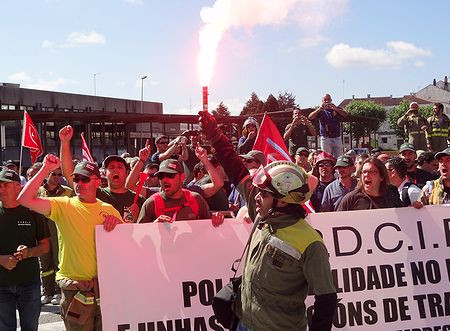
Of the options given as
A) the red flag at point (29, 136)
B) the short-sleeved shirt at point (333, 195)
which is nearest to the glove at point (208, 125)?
the short-sleeved shirt at point (333, 195)

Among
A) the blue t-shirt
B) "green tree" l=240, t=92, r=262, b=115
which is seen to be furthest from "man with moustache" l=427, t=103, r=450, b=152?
"green tree" l=240, t=92, r=262, b=115

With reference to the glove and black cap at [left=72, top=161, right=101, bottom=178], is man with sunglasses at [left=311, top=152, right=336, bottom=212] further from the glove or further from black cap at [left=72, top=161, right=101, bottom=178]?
black cap at [left=72, top=161, right=101, bottom=178]

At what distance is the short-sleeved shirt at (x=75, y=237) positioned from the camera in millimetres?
4293

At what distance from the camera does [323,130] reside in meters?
12.0

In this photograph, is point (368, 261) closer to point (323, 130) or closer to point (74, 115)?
point (323, 130)

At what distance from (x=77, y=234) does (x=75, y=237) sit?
1.1 inches

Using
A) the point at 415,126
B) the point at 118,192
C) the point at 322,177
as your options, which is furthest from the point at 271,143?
the point at 415,126

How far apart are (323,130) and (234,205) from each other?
601 cm

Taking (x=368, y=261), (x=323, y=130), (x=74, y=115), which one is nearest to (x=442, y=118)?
(x=323, y=130)

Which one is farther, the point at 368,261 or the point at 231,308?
the point at 368,261

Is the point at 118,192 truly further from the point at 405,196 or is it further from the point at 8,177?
the point at 405,196

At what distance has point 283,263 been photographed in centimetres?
298

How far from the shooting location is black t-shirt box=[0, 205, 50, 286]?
468 cm

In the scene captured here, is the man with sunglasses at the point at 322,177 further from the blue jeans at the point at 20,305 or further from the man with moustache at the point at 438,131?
the man with moustache at the point at 438,131
